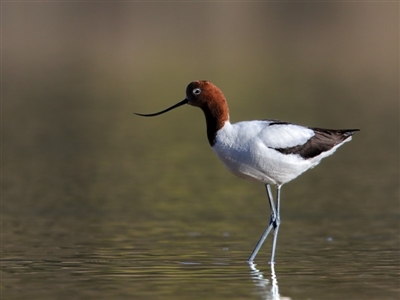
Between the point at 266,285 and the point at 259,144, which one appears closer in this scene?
the point at 266,285

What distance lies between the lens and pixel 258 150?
1062cm

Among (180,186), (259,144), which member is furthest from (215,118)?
(180,186)

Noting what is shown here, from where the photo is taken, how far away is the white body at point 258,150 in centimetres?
1062

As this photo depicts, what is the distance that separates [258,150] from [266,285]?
5.38 ft

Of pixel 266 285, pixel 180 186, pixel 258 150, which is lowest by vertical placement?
pixel 180 186

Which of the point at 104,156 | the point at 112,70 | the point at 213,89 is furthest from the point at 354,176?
the point at 112,70

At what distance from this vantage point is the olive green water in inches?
388

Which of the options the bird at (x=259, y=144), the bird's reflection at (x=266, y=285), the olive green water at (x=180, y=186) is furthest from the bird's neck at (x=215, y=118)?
the bird's reflection at (x=266, y=285)

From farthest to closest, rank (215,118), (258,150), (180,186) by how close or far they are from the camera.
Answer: (180,186) < (215,118) < (258,150)

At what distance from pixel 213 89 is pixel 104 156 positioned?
965cm

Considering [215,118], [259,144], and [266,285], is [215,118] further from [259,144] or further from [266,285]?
[266,285]

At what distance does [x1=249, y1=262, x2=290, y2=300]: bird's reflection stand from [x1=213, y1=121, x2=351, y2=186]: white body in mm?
969

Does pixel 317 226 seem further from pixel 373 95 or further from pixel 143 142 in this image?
pixel 373 95

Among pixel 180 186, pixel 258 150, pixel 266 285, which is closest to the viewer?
pixel 266 285
